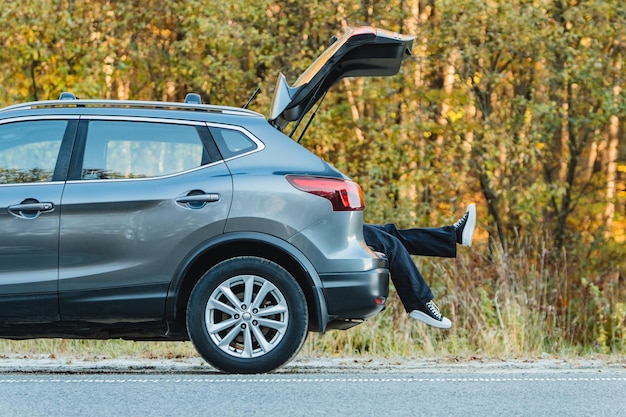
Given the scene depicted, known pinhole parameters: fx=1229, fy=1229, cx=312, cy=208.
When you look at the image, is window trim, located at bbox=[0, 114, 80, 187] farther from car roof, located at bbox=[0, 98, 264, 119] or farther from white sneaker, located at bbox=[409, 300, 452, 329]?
white sneaker, located at bbox=[409, 300, 452, 329]

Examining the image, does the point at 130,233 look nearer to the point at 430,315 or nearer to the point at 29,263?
the point at 29,263

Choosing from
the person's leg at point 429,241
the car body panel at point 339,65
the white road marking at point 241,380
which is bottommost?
the white road marking at point 241,380

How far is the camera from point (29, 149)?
7828mm

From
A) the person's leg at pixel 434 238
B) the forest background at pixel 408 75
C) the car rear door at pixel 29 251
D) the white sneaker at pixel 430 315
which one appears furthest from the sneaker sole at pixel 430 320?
the forest background at pixel 408 75

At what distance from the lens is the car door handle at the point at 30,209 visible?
7605 millimetres

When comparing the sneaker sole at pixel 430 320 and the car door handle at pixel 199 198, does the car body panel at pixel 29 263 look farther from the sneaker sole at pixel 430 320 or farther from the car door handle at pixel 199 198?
the sneaker sole at pixel 430 320

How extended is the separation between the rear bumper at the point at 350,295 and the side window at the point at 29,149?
189 centimetres

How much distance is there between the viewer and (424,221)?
56.1 feet

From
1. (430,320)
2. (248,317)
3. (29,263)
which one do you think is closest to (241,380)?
(248,317)

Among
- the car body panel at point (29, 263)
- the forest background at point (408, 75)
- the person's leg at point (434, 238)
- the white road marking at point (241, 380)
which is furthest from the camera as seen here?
the forest background at point (408, 75)

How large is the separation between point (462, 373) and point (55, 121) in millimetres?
3081

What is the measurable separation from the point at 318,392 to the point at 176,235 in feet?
5.10

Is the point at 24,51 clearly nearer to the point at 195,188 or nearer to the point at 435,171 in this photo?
the point at 435,171

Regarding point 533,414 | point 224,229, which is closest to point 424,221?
point 224,229
